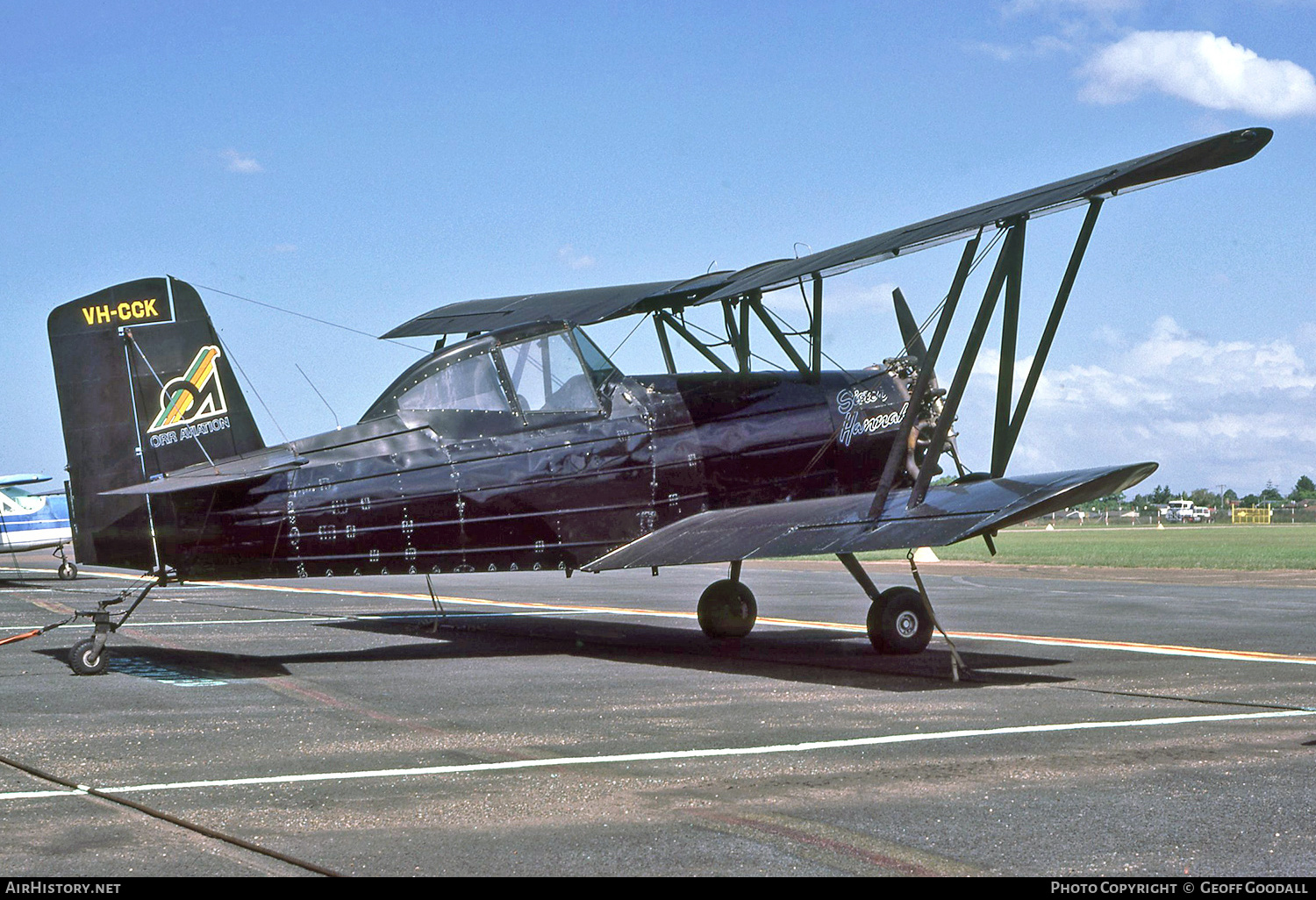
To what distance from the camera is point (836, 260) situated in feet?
40.3

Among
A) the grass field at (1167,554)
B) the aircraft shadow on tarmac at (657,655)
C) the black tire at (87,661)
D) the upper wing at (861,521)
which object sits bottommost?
the grass field at (1167,554)

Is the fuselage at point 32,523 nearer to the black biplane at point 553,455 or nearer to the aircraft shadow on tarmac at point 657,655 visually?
the aircraft shadow on tarmac at point 657,655

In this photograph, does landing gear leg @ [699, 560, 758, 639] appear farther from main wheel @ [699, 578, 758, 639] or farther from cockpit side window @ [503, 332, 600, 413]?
cockpit side window @ [503, 332, 600, 413]

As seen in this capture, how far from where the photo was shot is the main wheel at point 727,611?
1458 centimetres

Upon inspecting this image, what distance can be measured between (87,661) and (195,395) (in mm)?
2553

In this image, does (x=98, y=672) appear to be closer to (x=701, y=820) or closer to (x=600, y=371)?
(x=600, y=371)

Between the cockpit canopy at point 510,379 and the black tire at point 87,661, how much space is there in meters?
3.20

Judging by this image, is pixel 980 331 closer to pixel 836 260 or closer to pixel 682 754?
pixel 836 260

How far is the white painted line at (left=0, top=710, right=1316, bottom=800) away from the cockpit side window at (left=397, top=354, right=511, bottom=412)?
551 centimetres

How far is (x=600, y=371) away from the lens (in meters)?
12.9

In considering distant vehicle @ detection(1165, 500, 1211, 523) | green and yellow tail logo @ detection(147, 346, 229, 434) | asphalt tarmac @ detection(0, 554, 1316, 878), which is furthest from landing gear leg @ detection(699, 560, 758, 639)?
distant vehicle @ detection(1165, 500, 1211, 523)

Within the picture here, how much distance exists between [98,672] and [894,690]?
702cm

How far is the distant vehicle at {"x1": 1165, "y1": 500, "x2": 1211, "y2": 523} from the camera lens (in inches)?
4724

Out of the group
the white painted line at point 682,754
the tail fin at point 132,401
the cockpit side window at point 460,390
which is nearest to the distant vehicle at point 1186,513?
the cockpit side window at point 460,390
